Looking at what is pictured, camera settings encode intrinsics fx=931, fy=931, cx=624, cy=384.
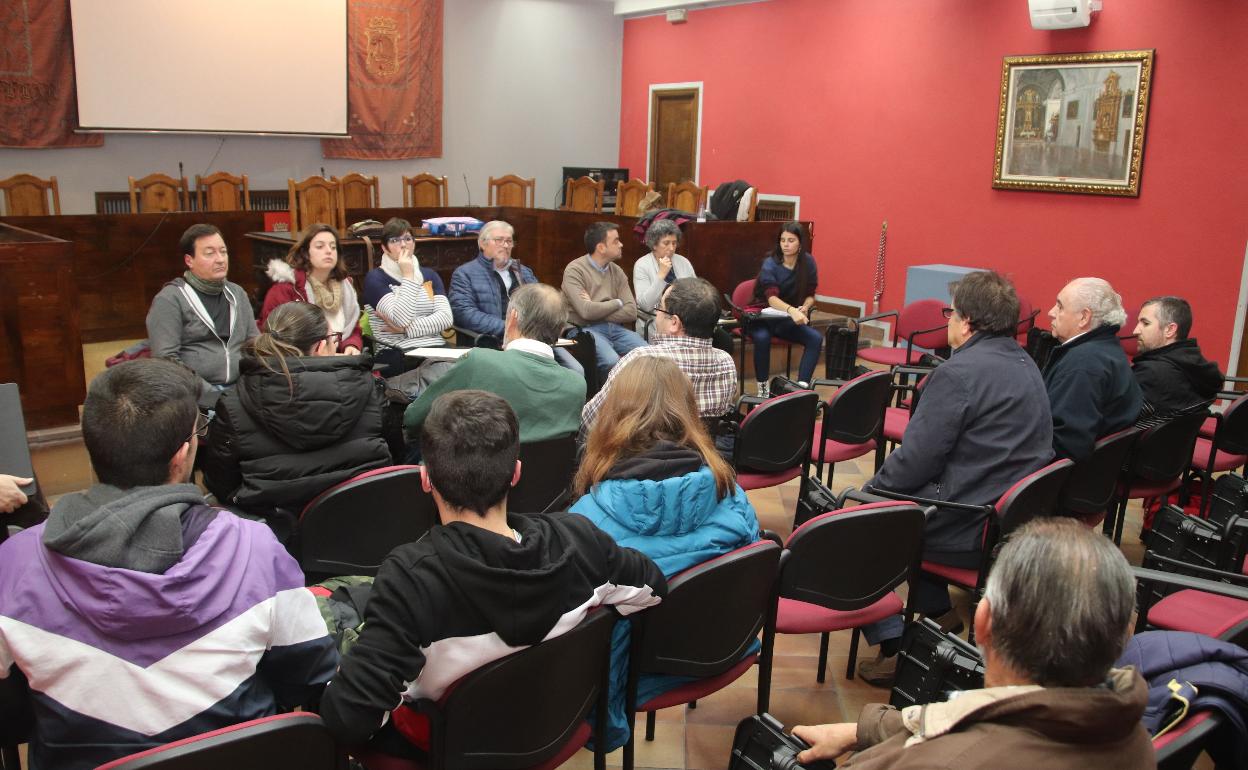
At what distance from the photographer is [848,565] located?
7.59 feet

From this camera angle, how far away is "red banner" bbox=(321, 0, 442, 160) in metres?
9.54

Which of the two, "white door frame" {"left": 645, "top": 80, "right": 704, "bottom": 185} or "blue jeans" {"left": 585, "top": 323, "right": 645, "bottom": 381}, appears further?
"white door frame" {"left": 645, "top": 80, "right": 704, "bottom": 185}

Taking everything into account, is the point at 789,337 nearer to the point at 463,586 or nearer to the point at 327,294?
the point at 327,294

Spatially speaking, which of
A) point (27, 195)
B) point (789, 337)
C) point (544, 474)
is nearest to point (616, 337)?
point (789, 337)

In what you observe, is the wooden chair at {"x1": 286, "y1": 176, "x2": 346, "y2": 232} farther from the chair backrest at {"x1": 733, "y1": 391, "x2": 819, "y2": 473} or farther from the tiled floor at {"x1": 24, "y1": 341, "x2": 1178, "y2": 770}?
the tiled floor at {"x1": 24, "y1": 341, "x2": 1178, "y2": 770}

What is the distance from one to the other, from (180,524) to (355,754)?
0.60 m

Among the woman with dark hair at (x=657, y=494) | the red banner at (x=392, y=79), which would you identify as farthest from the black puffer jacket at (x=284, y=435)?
the red banner at (x=392, y=79)

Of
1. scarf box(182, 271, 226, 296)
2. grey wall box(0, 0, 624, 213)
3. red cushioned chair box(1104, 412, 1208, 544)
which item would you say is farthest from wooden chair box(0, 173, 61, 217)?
red cushioned chair box(1104, 412, 1208, 544)

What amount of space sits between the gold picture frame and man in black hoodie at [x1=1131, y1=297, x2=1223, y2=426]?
11.5ft

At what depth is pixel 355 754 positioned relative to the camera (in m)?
1.77

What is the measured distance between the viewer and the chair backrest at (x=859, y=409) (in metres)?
3.67

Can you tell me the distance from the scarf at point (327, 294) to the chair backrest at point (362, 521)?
2014 mm

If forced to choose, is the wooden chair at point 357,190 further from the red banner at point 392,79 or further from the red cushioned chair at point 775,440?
the red cushioned chair at point 775,440

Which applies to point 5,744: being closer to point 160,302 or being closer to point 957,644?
point 957,644
